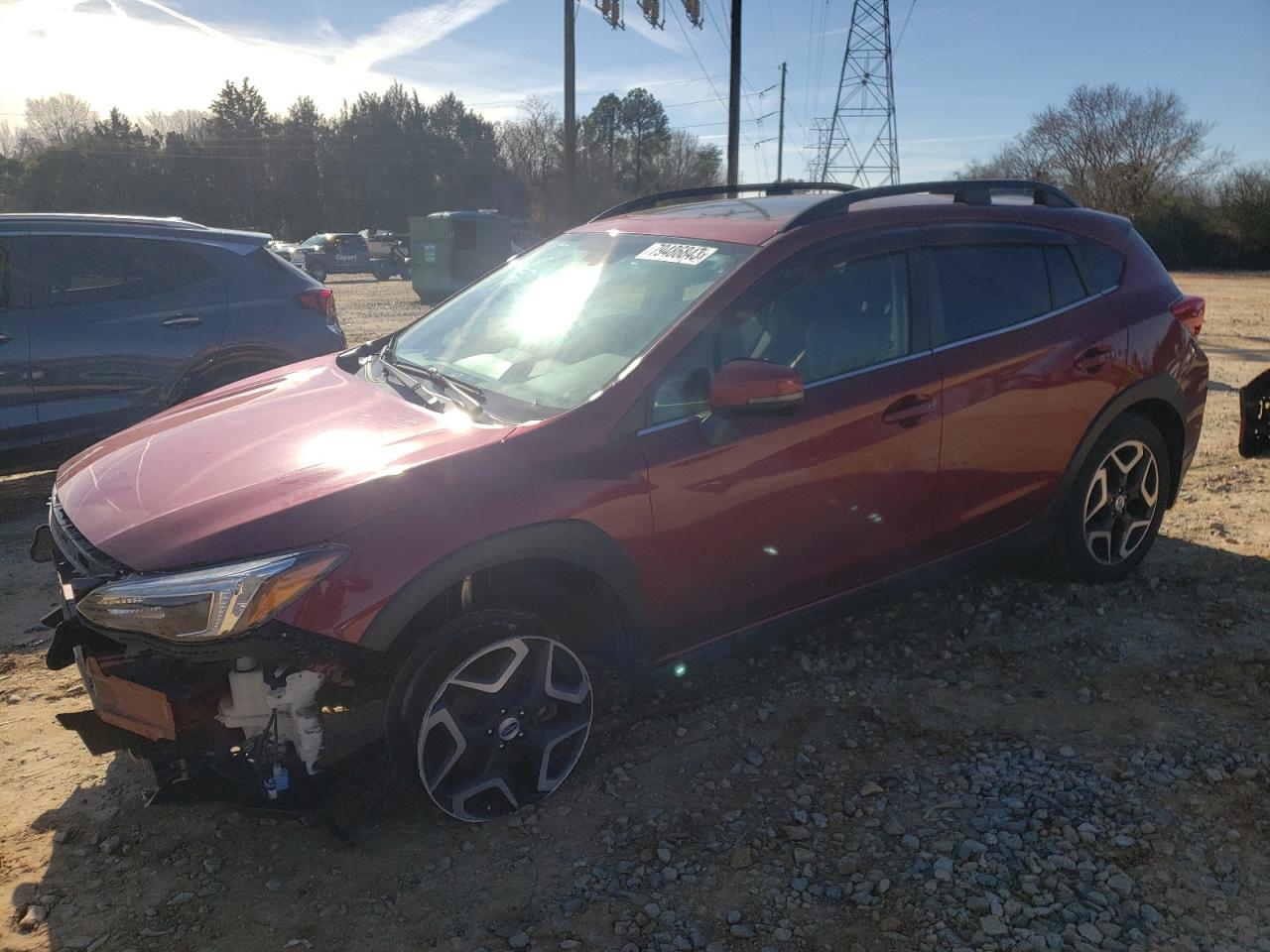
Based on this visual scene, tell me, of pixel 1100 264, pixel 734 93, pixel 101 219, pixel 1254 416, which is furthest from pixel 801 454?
pixel 734 93

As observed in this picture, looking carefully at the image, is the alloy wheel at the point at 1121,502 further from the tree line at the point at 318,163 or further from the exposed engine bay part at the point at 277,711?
the tree line at the point at 318,163

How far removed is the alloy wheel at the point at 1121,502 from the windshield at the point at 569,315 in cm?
217

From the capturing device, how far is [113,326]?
19.3 ft

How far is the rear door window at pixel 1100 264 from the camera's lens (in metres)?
4.20

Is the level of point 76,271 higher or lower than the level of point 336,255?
lower

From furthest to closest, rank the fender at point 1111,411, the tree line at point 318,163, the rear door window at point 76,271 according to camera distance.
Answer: the tree line at point 318,163 → the rear door window at point 76,271 → the fender at point 1111,411

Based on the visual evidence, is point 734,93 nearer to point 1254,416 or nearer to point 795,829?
point 1254,416

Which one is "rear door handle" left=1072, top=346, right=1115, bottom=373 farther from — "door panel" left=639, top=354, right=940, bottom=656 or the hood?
the hood

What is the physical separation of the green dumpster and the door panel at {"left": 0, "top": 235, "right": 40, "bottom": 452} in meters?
17.5

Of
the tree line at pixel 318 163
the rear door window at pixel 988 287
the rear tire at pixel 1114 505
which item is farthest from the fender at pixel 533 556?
the tree line at pixel 318 163

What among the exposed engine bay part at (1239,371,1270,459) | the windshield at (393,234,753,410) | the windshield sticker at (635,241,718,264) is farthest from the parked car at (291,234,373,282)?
the windshield sticker at (635,241,718,264)

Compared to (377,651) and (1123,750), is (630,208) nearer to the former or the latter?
(377,651)

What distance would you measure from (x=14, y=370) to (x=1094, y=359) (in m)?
5.84

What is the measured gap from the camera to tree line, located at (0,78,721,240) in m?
52.2
